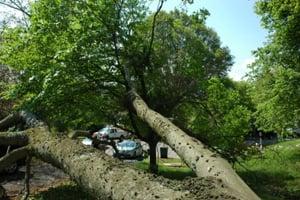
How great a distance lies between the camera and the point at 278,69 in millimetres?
24766

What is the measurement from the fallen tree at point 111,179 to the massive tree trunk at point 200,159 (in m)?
0.27

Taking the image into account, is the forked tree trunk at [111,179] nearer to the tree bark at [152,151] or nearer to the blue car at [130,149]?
the tree bark at [152,151]

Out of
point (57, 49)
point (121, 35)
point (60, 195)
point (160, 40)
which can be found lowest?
point (60, 195)

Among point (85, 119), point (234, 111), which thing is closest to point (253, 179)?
point (234, 111)

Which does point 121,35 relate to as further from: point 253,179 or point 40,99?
point 253,179

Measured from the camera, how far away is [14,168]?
764 inches

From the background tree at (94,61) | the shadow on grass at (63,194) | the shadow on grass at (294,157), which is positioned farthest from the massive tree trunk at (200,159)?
the shadow on grass at (294,157)

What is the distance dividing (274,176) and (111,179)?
728 inches

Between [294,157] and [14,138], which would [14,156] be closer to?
[14,138]

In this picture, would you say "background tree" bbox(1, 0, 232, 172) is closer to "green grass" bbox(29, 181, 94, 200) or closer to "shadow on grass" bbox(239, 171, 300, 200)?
"green grass" bbox(29, 181, 94, 200)

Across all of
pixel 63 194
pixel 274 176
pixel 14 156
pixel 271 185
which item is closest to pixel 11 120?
pixel 14 156

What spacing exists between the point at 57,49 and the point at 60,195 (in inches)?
204

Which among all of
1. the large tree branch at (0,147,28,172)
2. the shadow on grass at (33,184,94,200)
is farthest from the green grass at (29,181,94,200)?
the large tree branch at (0,147,28,172)

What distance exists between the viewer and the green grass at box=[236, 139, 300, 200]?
52.8 ft
